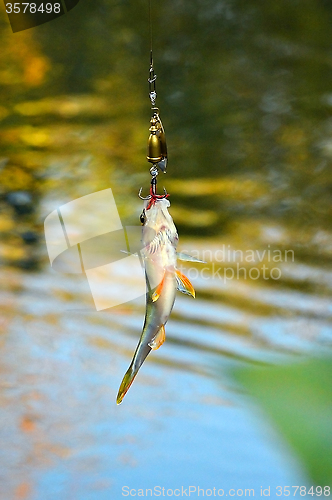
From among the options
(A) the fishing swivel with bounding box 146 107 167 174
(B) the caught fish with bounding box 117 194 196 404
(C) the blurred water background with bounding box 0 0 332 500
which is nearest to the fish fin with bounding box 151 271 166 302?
(B) the caught fish with bounding box 117 194 196 404

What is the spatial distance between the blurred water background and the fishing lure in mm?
487

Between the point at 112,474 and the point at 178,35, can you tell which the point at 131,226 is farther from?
the point at 112,474

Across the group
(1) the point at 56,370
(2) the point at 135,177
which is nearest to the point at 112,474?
(1) the point at 56,370

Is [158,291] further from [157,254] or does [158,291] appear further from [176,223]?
[176,223]

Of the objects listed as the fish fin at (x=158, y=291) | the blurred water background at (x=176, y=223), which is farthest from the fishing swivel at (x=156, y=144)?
the blurred water background at (x=176, y=223)

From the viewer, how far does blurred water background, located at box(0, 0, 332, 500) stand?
1.07 meters

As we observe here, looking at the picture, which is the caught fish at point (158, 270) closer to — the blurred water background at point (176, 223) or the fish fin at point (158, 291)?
the fish fin at point (158, 291)

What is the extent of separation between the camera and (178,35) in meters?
1.06

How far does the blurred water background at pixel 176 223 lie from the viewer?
1074 millimetres

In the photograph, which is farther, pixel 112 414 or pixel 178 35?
pixel 112 414

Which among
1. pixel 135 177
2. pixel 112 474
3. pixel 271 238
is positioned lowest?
pixel 112 474

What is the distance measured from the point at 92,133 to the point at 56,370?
1.75ft

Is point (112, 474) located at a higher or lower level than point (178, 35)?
lower

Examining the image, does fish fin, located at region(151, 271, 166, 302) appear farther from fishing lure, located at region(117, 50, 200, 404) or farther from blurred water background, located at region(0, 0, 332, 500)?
blurred water background, located at region(0, 0, 332, 500)
